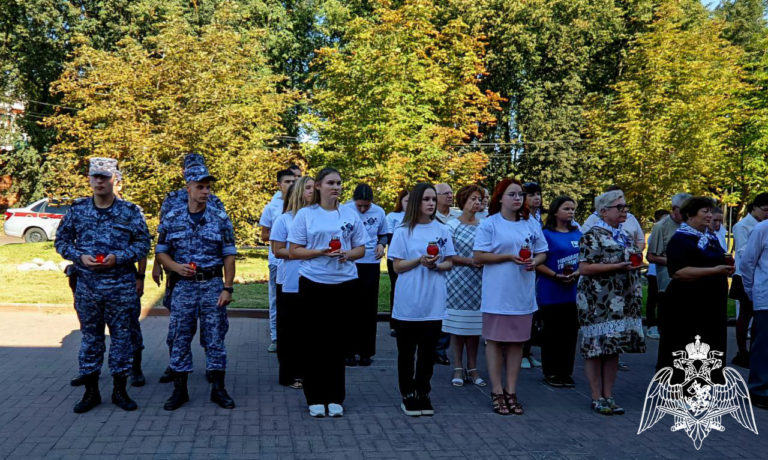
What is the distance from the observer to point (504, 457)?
15.6 ft

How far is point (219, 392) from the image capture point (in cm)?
586

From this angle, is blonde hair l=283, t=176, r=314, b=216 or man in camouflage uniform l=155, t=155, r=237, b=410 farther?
blonde hair l=283, t=176, r=314, b=216

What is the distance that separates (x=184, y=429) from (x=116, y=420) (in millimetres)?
663

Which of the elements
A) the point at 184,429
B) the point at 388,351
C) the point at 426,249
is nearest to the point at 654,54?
the point at 388,351

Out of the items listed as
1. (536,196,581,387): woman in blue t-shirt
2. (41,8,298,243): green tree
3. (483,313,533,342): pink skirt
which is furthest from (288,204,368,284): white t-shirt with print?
(41,8,298,243): green tree

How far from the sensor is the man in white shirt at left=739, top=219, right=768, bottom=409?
633cm

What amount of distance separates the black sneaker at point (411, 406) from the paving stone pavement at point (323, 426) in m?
0.07

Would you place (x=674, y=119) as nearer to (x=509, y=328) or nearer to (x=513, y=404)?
(x=509, y=328)

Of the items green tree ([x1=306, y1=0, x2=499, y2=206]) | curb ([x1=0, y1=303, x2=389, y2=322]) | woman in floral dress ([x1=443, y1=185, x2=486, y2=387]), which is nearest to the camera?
woman in floral dress ([x1=443, y1=185, x2=486, y2=387])

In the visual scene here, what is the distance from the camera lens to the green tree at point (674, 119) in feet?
78.2

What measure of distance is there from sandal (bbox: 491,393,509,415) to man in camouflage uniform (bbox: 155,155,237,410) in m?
2.46

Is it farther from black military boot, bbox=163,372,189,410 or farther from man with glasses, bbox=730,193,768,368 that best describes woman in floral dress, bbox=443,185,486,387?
man with glasses, bbox=730,193,768,368

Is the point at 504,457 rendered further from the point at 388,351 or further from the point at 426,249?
the point at 388,351

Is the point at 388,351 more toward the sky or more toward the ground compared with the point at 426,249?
more toward the ground
